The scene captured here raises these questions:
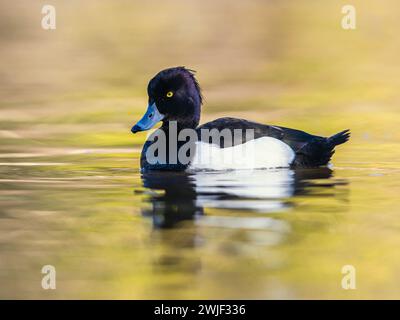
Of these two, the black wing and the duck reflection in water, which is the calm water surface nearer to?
the duck reflection in water

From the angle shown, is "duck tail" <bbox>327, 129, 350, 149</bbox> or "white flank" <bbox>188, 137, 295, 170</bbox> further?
"duck tail" <bbox>327, 129, 350, 149</bbox>

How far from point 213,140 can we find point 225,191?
1529mm

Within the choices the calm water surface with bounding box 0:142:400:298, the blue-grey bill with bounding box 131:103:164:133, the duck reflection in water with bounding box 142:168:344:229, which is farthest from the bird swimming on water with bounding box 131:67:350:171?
the calm water surface with bounding box 0:142:400:298

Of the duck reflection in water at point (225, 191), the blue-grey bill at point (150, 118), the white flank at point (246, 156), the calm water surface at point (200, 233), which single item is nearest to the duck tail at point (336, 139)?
the duck reflection in water at point (225, 191)

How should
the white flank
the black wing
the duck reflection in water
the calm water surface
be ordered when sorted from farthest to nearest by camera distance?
the black wing < the white flank < the duck reflection in water < the calm water surface

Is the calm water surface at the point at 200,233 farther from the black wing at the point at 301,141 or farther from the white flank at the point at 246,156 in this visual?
the black wing at the point at 301,141

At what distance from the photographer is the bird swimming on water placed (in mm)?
9953

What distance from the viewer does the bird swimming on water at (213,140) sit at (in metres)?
9.95

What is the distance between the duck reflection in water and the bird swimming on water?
152 millimetres

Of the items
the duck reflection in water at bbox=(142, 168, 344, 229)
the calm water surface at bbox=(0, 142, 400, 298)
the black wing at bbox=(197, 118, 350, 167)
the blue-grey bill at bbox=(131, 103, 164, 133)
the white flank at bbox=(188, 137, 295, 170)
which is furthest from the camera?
the blue-grey bill at bbox=(131, 103, 164, 133)

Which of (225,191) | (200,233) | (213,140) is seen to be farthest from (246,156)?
(200,233)

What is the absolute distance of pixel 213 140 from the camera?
9.97 metres
